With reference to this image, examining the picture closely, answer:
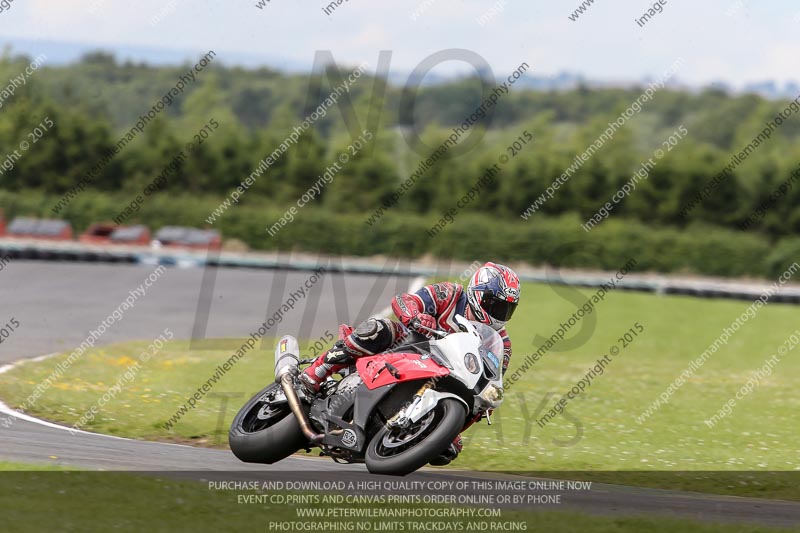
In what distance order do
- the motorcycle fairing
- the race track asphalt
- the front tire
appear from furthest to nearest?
the race track asphalt < the motorcycle fairing < the front tire

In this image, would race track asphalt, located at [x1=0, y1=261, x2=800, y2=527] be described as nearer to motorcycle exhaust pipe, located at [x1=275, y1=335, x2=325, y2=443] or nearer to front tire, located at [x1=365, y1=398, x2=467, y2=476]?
motorcycle exhaust pipe, located at [x1=275, y1=335, x2=325, y2=443]

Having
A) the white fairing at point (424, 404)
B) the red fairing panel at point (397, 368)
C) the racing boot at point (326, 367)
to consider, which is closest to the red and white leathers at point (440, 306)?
the red fairing panel at point (397, 368)

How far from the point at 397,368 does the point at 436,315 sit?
0.78m

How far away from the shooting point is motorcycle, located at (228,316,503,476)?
27.9 feet

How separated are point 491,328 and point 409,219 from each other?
59.8m

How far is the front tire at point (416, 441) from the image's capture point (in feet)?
27.0

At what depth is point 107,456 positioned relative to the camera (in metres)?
9.48

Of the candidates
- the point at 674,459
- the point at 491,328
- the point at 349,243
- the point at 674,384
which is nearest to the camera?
the point at 491,328

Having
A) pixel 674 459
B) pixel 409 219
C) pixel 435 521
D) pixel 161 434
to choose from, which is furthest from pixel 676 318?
pixel 409 219

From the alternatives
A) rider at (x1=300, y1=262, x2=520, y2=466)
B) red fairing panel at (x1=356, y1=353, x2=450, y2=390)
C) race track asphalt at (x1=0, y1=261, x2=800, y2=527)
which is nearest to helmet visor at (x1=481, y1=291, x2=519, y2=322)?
rider at (x1=300, y1=262, x2=520, y2=466)

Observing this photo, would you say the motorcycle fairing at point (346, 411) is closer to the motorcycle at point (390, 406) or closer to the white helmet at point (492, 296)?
the motorcycle at point (390, 406)

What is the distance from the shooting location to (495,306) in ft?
30.4

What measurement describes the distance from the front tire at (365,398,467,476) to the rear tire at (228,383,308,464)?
0.86 meters

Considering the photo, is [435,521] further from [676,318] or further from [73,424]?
[676,318]
